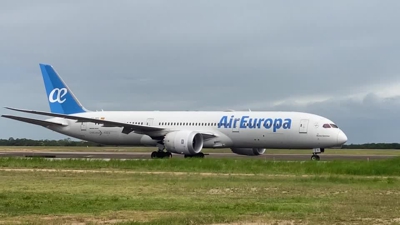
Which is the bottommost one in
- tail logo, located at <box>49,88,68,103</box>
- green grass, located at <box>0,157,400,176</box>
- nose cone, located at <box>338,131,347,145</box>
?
green grass, located at <box>0,157,400,176</box>

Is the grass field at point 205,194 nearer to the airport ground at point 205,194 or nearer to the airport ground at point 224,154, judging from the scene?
the airport ground at point 205,194

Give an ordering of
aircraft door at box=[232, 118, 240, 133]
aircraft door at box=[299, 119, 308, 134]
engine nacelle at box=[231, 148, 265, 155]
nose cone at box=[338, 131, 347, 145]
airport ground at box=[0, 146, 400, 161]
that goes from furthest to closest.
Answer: engine nacelle at box=[231, 148, 265, 155] → airport ground at box=[0, 146, 400, 161] → aircraft door at box=[232, 118, 240, 133] → aircraft door at box=[299, 119, 308, 134] → nose cone at box=[338, 131, 347, 145]

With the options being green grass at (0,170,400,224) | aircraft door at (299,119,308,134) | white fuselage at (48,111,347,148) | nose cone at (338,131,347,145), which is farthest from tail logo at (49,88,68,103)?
green grass at (0,170,400,224)

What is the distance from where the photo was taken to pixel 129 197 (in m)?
19.2

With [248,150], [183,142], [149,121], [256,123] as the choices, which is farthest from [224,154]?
[183,142]

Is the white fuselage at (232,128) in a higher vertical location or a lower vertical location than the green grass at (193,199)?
higher

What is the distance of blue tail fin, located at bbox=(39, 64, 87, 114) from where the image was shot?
187 ft

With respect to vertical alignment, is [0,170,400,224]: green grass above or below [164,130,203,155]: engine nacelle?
below

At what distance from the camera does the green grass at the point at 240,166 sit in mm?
31062

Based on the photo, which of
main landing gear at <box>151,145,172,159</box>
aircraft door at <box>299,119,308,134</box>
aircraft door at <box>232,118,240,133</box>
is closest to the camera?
aircraft door at <box>299,119,308,134</box>

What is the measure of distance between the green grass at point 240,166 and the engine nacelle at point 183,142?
9.40 metres

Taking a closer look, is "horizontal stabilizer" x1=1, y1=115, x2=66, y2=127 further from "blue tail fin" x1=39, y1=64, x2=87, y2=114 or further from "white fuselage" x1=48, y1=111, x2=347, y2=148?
"blue tail fin" x1=39, y1=64, x2=87, y2=114

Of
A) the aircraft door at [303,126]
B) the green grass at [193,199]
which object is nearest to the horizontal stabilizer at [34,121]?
the aircraft door at [303,126]

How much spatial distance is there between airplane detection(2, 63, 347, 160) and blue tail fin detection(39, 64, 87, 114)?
79 centimetres
